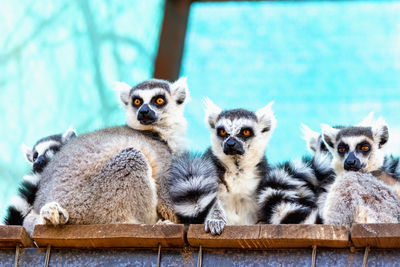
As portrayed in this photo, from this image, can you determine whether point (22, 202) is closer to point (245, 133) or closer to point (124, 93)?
point (124, 93)

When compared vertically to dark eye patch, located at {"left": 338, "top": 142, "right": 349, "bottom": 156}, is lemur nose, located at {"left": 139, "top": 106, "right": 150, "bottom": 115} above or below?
above

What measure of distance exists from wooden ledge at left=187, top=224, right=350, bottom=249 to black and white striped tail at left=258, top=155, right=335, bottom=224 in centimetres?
64

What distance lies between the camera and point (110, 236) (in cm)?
313

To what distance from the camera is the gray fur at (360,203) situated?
11.0ft

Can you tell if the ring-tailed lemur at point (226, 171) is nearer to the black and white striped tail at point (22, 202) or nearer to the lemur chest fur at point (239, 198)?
the lemur chest fur at point (239, 198)

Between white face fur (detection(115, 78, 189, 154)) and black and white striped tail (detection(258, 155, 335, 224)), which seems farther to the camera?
white face fur (detection(115, 78, 189, 154))

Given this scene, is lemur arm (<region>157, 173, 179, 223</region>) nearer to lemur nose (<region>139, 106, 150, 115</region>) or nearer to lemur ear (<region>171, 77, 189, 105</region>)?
lemur nose (<region>139, 106, 150, 115</region>)

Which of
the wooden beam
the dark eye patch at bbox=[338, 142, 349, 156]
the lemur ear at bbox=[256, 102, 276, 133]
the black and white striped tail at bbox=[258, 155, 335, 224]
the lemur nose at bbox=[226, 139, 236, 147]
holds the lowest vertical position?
the black and white striped tail at bbox=[258, 155, 335, 224]

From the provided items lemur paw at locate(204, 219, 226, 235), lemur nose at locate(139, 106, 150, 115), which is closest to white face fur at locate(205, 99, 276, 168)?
lemur nose at locate(139, 106, 150, 115)

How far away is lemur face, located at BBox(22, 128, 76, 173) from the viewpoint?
4512 millimetres

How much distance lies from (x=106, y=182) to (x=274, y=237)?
1.12 metres

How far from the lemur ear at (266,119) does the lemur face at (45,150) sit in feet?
Result: 4.50

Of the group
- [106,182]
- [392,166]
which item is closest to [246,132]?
[392,166]

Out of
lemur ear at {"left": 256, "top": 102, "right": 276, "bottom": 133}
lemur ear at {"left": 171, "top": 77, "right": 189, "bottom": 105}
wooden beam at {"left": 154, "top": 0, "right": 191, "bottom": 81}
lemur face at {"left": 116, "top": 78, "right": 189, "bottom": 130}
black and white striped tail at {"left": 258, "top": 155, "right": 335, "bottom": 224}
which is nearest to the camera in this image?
black and white striped tail at {"left": 258, "top": 155, "right": 335, "bottom": 224}
